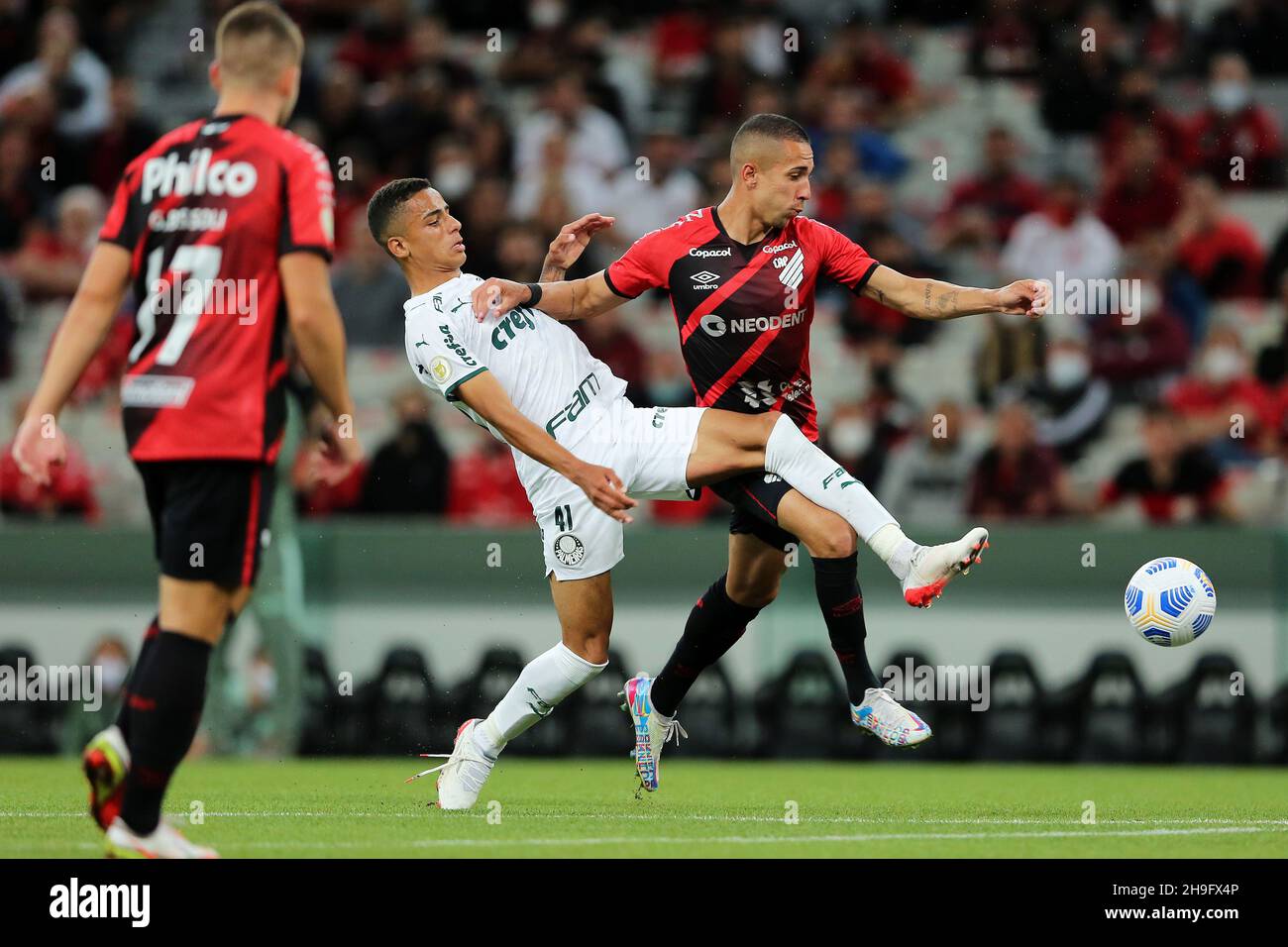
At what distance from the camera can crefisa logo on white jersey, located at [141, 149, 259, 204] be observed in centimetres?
609

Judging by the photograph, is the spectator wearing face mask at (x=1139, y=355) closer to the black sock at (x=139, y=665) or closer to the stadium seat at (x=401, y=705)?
the stadium seat at (x=401, y=705)

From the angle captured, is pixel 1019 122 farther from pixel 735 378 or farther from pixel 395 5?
pixel 735 378

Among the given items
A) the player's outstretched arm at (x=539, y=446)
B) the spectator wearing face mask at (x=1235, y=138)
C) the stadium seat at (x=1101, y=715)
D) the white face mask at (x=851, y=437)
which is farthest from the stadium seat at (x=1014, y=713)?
the player's outstretched arm at (x=539, y=446)

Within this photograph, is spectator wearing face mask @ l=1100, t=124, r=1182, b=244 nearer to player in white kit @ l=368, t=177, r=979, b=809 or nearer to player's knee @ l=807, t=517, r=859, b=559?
player in white kit @ l=368, t=177, r=979, b=809

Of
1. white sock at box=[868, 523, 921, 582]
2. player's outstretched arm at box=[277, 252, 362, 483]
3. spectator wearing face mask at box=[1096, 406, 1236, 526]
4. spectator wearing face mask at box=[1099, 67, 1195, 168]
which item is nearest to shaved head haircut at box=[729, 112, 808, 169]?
white sock at box=[868, 523, 921, 582]

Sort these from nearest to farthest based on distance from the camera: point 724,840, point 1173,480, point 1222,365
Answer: point 724,840 → point 1173,480 → point 1222,365

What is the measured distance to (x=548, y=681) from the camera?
8.50 metres

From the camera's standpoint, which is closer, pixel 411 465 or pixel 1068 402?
pixel 411 465

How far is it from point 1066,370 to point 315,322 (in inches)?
395

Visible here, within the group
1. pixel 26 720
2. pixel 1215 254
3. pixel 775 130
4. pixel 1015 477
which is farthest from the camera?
pixel 1215 254

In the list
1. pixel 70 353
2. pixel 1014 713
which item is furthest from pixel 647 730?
pixel 1014 713

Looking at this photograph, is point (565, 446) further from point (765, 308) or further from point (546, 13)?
point (546, 13)

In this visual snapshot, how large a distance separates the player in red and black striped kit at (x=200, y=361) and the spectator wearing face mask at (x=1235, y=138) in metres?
12.5
